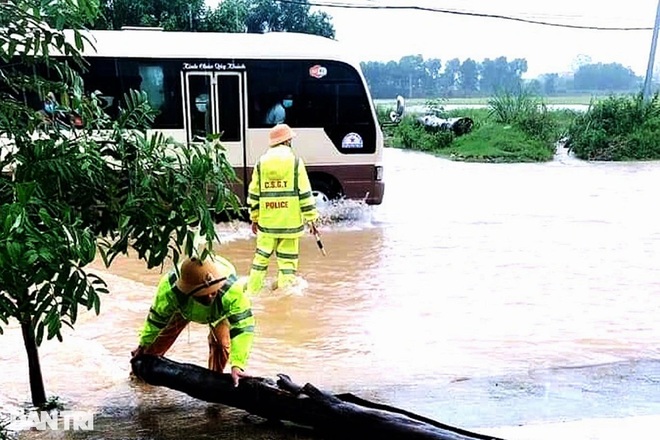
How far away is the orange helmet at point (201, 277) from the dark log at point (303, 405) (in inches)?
19.1

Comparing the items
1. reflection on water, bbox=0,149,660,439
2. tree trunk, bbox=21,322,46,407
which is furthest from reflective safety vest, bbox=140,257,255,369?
tree trunk, bbox=21,322,46,407

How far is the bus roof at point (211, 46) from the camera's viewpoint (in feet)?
35.3

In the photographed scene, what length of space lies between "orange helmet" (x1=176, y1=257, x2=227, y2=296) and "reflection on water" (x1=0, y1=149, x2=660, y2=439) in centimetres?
75

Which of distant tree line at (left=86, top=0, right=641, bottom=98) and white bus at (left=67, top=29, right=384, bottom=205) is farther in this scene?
distant tree line at (left=86, top=0, right=641, bottom=98)

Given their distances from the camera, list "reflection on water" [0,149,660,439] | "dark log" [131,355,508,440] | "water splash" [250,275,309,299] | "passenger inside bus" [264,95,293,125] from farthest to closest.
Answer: "passenger inside bus" [264,95,293,125] → "water splash" [250,275,309,299] → "reflection on water" [0,149,660,439] → "dark log" [131,355,508,440]

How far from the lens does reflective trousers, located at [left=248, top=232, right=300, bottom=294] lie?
7211 millimetres

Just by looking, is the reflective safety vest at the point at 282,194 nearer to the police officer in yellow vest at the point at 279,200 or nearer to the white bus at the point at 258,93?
the police officer in yellow vest at the point at 279,200

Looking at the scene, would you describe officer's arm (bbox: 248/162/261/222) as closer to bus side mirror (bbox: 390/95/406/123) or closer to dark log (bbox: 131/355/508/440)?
dark log (bbox: 131/355/508/440)

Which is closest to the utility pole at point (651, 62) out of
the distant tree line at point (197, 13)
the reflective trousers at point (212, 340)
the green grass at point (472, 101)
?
the green grass at point (472, 101)

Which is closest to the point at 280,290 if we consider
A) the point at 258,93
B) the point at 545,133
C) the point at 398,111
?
the point at 258,93

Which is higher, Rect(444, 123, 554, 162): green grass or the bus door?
the bus door

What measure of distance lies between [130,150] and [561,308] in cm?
513

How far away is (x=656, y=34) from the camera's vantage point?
→ 83.5 ft

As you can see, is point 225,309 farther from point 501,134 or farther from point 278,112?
point 501,134
